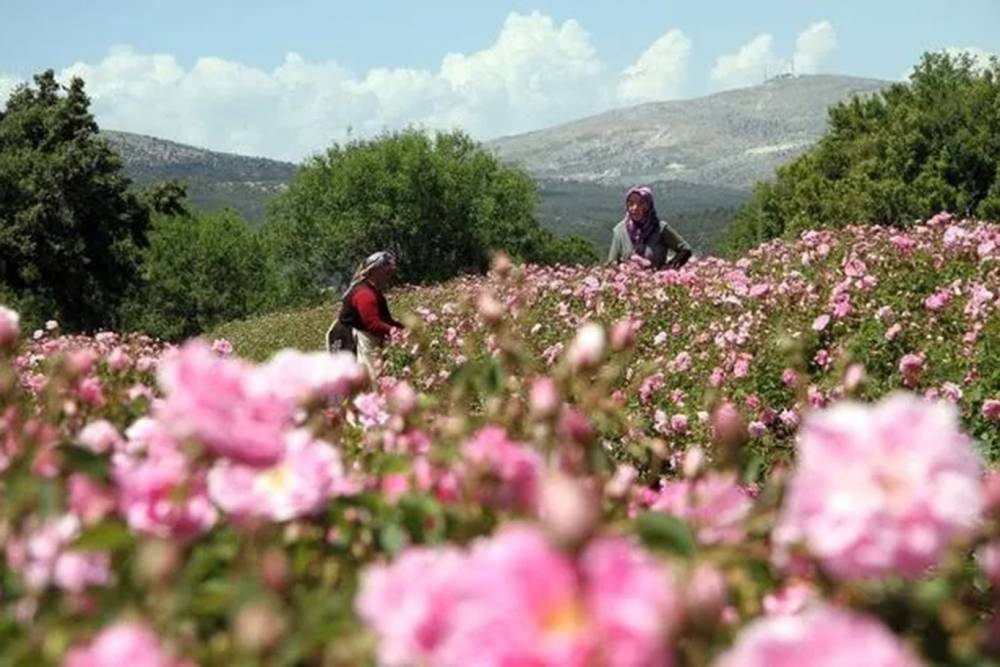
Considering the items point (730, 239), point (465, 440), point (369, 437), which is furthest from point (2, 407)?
point (730, 239)

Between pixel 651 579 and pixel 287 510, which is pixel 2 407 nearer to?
pixel 287 510

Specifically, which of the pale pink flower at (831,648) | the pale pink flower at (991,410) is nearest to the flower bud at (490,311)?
the pale pink flower at (831,648)

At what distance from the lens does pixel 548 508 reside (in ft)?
3.64

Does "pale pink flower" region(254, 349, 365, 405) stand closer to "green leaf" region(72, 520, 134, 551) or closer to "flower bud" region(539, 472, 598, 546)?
"green leaf" region(72, 520, 134, 551)

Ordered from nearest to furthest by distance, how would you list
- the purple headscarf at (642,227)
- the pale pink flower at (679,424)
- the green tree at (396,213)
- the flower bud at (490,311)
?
the flower bud at (490,311) → the pale pink flower at (679,424) → the purple headscarf at (642,227) → the green tree at (396,213)

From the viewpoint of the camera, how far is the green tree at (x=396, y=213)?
3014 inches

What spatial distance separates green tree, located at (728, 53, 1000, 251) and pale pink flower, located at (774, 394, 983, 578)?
4674cm

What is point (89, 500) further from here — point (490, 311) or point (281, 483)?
point (490, 311)

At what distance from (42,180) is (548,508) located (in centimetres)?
4449

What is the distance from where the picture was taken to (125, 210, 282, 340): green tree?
81125 millimetres

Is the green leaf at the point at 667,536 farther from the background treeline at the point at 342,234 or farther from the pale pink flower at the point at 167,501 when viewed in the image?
the background treeline at the point at 342,234

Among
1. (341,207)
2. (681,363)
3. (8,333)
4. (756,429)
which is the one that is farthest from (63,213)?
(8,333)

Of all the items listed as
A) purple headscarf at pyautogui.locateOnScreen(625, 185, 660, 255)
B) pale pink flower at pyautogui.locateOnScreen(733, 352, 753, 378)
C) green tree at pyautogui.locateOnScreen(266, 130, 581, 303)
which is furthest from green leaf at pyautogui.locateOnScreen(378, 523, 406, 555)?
green tree at pyautogui.locateOnScreen(266, 130, 581, 303)

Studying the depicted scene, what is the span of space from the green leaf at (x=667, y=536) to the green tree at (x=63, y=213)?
4381 centimetres
